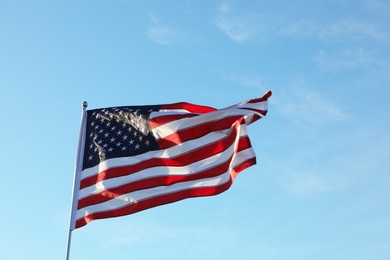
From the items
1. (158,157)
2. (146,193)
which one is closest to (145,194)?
(146,193)

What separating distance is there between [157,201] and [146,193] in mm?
356

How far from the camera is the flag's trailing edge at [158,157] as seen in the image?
18.5m

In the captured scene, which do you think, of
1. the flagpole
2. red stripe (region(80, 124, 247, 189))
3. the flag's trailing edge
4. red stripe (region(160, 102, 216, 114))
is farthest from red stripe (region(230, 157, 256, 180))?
the flagpole

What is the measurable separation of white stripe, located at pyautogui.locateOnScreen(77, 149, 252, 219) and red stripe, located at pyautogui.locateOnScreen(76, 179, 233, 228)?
8 centimetres

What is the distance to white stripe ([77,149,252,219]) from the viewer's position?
18.3 meters

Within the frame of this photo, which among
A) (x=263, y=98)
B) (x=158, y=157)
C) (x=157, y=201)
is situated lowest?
(x=157, y=201)

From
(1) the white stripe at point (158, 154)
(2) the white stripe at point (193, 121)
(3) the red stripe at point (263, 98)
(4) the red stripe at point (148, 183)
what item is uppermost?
(3) the red stripe at point (263, 98)

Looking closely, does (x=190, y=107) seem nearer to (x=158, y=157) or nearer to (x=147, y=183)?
(x=158, y=157)

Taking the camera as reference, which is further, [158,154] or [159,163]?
[158,154]

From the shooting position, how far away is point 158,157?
1905cm

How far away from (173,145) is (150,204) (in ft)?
5.75

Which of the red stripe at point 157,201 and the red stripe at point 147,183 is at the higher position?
the red stripe at point 147,183

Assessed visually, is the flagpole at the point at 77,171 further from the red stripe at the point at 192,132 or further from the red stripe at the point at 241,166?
the red stripe at the point at 241,166

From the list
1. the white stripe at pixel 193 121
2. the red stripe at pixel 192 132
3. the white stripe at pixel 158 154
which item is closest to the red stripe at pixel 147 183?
the white stripe at pixel 158 154
